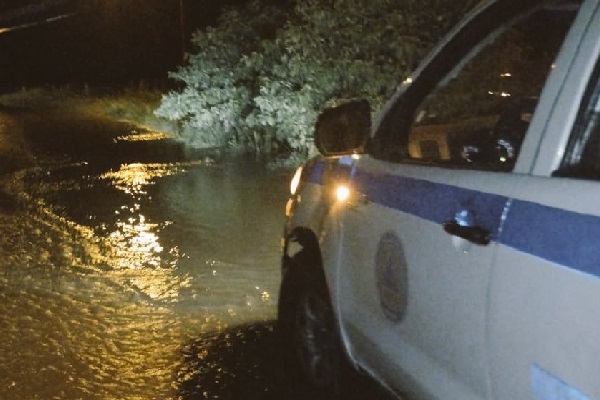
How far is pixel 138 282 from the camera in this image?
7090mm

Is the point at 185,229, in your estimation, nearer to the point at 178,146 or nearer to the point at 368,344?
the point at 368,344

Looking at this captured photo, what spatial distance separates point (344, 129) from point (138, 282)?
3.67m

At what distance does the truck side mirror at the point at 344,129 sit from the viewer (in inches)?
148

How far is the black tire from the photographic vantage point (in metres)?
4.37

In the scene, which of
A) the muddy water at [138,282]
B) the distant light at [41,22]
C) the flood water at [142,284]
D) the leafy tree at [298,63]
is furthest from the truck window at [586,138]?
the distant light at [41,22]

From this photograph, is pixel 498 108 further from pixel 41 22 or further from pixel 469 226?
pixel 41 22

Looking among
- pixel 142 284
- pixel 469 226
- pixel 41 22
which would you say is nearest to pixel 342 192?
pixel 469 226

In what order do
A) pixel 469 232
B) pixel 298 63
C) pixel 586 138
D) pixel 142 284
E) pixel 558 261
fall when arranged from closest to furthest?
pixel 558 261
pixel 586 138
pixel 469 232
pixel 142 284
pixel 298 63

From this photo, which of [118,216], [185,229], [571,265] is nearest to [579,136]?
[571,265]

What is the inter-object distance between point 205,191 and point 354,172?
7.79m

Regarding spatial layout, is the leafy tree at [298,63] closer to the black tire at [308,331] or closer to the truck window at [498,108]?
the truck window at [498,108]

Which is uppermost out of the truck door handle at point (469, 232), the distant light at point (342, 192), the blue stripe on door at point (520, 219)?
the blue stripe on door at point (520, 219)

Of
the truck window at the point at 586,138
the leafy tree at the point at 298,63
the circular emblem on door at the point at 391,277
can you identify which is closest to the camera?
the truck window at the point at 586,138

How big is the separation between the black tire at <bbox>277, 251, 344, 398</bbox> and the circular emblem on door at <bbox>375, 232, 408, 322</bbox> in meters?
0.81
